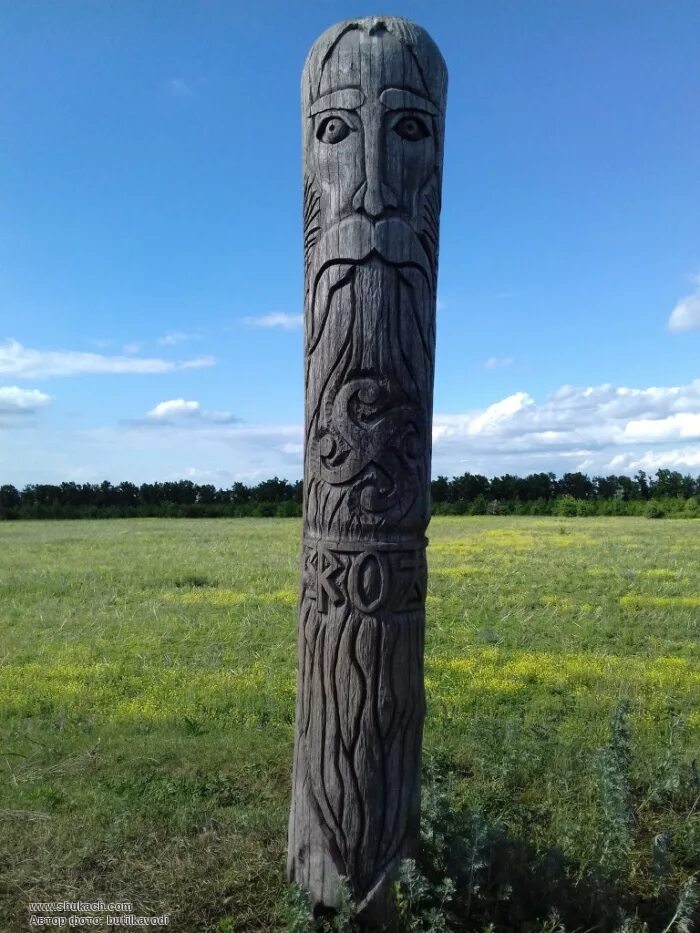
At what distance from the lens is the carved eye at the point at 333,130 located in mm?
3844

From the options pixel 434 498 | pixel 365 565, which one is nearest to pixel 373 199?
pixel 365 565

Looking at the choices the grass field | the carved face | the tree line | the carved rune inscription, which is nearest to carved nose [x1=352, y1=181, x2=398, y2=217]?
the carved face

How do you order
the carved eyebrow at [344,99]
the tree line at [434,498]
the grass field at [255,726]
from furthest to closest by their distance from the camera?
the tree line at [434,498]
the grass field at [255,726]
the carved eyebrow at [344,99]

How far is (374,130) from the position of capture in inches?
149

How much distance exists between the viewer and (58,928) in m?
3.91

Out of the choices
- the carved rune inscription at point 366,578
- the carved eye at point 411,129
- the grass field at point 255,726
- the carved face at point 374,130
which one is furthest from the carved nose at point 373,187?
the grass field at point 255,726

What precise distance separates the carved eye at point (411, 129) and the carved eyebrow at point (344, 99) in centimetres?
22

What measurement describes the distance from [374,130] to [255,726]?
188 inches

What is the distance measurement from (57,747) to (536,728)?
3.77 m

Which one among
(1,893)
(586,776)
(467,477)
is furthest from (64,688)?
(467,477)

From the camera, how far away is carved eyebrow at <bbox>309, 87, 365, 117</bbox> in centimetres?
381

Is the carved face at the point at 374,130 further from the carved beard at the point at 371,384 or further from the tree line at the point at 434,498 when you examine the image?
the tree line at the point at 434,498

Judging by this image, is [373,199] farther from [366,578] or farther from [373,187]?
[366,578]

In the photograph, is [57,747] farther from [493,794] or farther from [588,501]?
[588,501]
